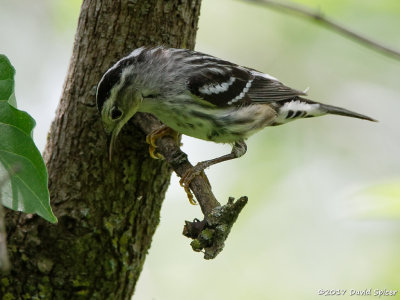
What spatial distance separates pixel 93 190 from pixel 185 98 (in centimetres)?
85

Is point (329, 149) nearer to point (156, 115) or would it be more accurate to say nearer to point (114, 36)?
point (156, 115)

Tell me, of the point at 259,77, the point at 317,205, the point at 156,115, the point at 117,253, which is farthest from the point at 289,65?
the point at 117,253

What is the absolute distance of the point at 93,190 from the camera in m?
3.25

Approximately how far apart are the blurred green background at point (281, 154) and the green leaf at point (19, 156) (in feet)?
9.40

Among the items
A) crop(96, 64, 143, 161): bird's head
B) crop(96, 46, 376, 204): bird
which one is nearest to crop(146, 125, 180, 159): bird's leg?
crop(96, 46, 376, 204): bird

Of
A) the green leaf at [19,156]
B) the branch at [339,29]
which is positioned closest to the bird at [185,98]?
the green leaf at [19,156]

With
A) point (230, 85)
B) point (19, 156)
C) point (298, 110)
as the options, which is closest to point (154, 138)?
point (230, 85)

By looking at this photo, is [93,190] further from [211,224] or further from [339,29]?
[339,29]

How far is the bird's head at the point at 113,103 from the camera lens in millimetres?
3225

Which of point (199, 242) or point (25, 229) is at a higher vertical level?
point (25, 229)

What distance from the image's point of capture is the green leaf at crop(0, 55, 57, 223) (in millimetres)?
2283

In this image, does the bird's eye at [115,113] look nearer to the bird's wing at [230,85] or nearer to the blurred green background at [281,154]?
the bird's wing at [230,85]

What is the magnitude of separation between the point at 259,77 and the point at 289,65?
2.83 metres

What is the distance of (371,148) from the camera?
6.90 meters
